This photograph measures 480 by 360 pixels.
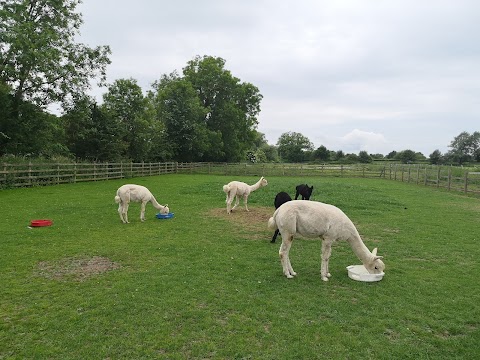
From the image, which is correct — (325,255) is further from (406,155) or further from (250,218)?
(406,155)

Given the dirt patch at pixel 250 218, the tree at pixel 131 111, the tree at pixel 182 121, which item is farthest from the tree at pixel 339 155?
the dirt patch at pixel 250 218

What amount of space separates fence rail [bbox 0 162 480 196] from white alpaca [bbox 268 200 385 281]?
1894 centimetres

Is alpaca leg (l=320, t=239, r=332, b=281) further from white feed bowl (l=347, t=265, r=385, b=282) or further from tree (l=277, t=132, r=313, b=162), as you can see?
tree (l=277, t=132, r=313, b=162)

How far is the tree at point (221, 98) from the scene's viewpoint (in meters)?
54.1

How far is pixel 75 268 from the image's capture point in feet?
21.4

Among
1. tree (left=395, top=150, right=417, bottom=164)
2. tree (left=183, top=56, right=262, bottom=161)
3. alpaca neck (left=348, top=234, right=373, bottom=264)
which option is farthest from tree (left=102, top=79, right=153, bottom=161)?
tree (left=395, top=150, right=417, bottom=164)

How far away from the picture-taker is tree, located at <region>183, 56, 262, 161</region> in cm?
5406

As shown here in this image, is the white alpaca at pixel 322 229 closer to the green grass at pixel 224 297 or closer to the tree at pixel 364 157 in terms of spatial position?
the green grass at pixel 224 297

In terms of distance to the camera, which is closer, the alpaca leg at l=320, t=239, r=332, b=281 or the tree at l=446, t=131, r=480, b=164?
the alpaca leg at l=320, t=239, r=332, b=281

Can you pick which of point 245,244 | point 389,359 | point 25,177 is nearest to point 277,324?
point 389,359

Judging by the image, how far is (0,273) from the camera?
609 centimetres

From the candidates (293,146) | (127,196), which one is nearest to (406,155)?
(293,146)

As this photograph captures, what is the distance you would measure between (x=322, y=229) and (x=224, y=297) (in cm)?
212

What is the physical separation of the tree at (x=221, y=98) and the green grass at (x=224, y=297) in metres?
44.3
